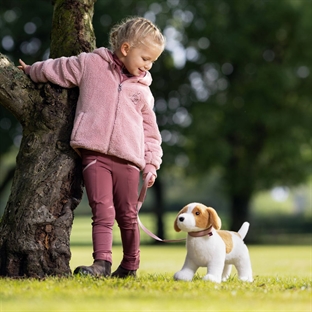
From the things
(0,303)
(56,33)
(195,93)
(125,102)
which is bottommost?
(0,303)

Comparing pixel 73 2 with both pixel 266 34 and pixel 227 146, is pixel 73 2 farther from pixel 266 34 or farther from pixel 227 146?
pixel 266 34

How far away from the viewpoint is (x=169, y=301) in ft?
13.0

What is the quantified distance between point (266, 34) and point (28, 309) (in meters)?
20.1

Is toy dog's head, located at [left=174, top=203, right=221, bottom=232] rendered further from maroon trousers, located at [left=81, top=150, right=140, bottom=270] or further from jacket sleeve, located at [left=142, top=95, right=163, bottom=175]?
jacket sleeve, located at [left=142, top=95, right=163, bottom=175]

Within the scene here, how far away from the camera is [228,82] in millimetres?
23141

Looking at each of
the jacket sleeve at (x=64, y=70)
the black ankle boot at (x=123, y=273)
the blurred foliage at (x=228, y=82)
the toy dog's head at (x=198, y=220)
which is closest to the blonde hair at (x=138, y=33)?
the jacket sleeve at (x=64, y=70)

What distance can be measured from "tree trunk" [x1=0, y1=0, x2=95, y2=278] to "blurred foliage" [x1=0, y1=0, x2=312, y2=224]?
15.0m

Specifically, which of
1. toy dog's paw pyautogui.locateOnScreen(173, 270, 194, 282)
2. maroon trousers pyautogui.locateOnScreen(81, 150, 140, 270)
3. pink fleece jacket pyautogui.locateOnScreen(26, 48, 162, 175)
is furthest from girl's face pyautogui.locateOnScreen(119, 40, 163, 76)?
toy dog's paw pyautogui.locateOnScreen(173, 270, 194, 282)

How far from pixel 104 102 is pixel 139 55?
49cm

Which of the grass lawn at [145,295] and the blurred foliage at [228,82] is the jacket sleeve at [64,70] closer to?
the grass lawn at [145,295]

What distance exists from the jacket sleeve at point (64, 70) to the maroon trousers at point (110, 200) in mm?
629

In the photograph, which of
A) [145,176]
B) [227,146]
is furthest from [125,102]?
[227,146]

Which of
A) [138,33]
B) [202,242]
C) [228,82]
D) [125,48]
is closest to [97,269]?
[202,242]

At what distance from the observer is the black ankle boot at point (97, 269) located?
16.3 feet
